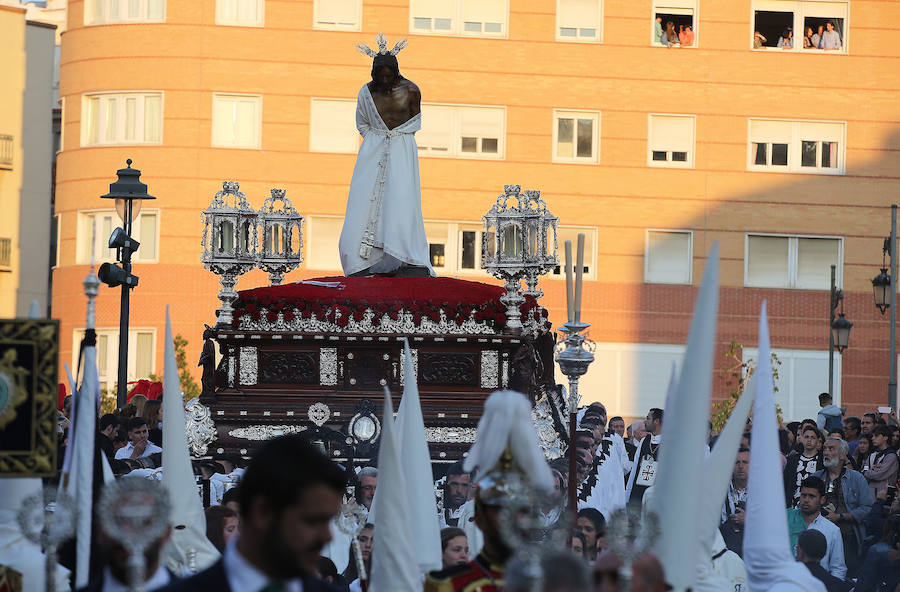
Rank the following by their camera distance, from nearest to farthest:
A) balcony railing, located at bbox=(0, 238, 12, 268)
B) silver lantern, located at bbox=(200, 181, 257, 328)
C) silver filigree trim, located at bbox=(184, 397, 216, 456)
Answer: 1. silver filigree trim, located at bbox=(184, 397, 216, 456)
2. silver lantern, located at bbox=(200, 181, 257, 328)
3. balcony railing, located at bbox=(0, 238, 12, 268)

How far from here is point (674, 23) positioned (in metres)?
34.1

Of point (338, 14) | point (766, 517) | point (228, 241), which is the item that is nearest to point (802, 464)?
point (228, 241)

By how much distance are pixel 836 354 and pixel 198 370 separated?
12.8 m

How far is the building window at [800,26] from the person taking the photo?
1344 inches

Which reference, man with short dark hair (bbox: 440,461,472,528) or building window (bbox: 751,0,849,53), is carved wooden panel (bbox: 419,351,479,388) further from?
building window (bbox: 751,0,849,53)

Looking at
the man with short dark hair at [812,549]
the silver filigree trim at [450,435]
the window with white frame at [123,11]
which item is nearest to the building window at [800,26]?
the window with white frame at [123,11]

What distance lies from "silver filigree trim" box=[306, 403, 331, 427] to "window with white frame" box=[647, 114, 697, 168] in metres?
20.7

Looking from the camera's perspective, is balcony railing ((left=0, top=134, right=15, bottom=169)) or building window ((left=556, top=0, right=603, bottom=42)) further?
balcony railing ((left=0, top=134, right=15, bottom=169))

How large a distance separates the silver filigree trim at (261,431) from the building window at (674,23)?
21635mm

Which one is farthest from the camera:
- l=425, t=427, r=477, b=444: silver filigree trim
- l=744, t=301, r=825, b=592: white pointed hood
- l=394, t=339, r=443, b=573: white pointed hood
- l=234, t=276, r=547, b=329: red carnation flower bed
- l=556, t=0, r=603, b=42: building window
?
l=556, t=0, r=603, b=42: building window

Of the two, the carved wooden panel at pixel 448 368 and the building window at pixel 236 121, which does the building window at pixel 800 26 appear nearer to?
the building window at pixel 236 121

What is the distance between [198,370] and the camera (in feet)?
108

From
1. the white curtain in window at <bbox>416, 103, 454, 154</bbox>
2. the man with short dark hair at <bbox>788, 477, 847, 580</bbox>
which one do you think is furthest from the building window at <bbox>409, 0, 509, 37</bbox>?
the man with short dark hair at <bbox>788, 477, 847, 580</bbox>

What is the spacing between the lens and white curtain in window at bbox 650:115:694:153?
1330 inches
